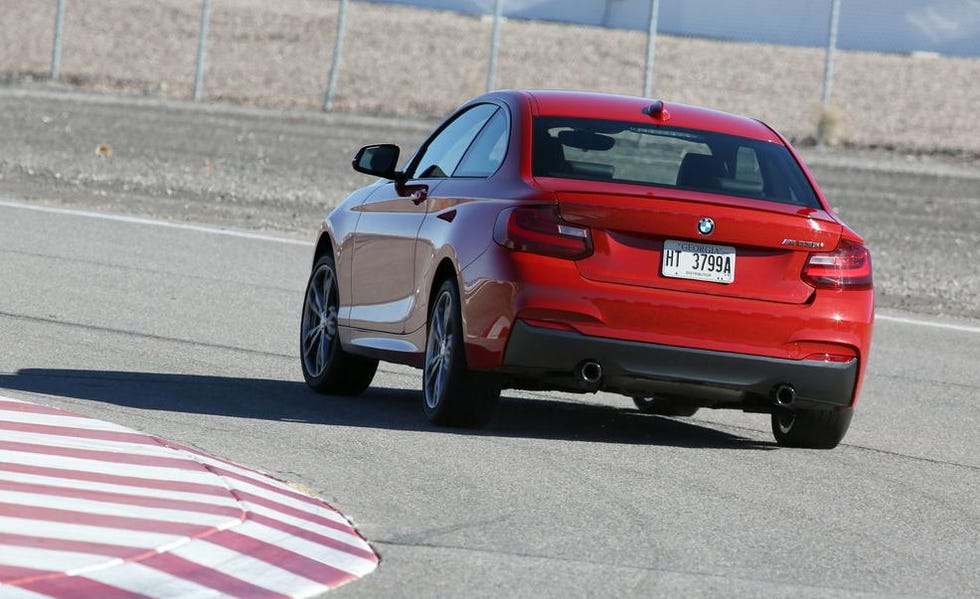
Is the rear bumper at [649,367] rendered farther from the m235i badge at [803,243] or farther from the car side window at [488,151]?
the car side window at [488,151]

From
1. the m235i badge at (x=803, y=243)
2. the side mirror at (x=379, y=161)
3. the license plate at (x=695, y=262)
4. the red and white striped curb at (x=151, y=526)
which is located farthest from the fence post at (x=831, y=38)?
the red and white striped curb at (x=151, y=526)

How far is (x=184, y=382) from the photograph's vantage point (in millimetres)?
10703

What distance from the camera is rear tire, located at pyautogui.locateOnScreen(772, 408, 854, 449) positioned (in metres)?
9.84

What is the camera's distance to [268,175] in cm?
2630

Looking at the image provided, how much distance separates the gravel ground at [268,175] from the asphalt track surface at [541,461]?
21.2ft

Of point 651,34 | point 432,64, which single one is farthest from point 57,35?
point 432,64

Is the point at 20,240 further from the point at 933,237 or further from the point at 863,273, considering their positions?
the point at 933,237

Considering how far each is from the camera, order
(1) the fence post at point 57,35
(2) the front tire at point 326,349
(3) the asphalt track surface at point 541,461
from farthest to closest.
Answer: (1) the fence post at point 57,35 → (2) the front tire at point 326,349 → (3) the asphalt track surface at point 541,461

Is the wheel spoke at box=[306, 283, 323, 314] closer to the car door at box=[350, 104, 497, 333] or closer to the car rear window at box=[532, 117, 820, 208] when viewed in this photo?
the car door at box=[350, 104, 497, 333]

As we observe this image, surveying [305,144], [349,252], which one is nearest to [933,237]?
[305,144]

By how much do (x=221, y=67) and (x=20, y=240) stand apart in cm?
3227

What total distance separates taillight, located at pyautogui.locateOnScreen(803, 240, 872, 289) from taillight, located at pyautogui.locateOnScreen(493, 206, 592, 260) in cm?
100

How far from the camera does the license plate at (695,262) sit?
9.11 m

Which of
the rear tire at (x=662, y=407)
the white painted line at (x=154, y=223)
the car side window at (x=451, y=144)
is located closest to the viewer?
the car side window at (x=451, y=144)
